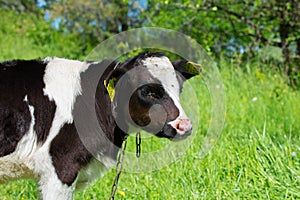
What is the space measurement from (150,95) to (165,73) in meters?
0.25

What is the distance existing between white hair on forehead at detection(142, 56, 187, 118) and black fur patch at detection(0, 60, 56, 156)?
0.83m

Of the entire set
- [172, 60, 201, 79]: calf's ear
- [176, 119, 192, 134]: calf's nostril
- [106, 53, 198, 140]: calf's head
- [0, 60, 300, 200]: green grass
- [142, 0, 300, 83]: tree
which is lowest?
[0, 60, 300, 200]: green grass

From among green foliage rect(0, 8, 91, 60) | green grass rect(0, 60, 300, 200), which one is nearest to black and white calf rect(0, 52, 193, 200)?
green grass rect(0, 60, 300, 200)

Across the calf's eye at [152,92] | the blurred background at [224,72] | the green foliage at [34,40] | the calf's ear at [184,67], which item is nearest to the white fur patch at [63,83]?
the calf's eye at [152,92]

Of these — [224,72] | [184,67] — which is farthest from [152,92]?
[224,72]

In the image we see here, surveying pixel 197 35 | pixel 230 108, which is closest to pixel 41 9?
pixel 197 35

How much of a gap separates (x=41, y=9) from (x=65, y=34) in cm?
241

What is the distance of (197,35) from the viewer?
10656 mm

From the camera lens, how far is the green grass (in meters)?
3.98

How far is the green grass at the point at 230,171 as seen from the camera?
13.1 ft

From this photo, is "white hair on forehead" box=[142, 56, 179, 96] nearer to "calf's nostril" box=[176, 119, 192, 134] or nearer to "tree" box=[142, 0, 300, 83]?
"calf's nostril" box=[176, 119, 192, 134]

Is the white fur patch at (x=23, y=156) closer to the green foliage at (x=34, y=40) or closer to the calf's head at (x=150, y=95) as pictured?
the calf's head at (x=150, y=95)

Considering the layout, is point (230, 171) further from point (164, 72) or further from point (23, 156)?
point (23, 156)

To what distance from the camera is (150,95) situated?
3.65 metres
